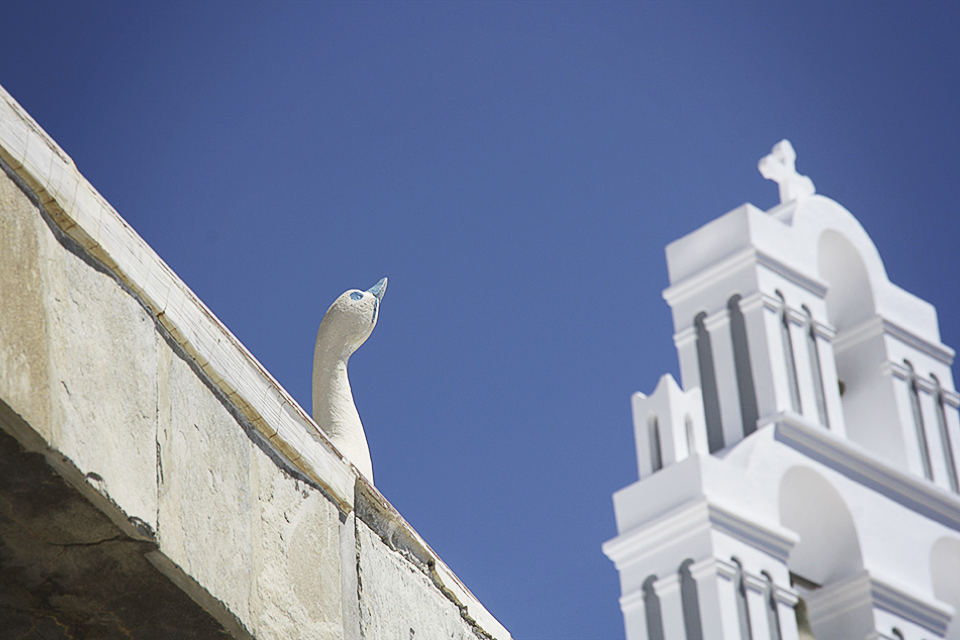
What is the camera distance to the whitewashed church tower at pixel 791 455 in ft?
37.8

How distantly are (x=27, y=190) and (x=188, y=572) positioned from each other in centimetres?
50

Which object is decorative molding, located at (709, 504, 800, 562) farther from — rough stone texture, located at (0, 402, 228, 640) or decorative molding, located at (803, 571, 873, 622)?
rough stone texture, located at (0, 402, 228, 640)

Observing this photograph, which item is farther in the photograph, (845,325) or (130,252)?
(845,325)

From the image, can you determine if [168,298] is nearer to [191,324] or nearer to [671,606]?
[191,324]

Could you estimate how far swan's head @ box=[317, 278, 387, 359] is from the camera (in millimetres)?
2924

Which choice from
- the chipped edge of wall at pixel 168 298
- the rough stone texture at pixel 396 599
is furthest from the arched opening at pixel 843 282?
the chipped edge of wall at pixel 168 298

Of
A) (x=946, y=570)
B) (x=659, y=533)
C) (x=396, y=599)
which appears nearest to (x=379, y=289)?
(x=396, y=599)

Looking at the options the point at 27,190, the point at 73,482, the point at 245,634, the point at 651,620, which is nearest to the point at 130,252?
the point at 27,190

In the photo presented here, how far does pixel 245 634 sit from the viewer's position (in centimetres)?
200

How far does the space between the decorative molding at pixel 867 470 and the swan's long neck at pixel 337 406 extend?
9398 millimetres

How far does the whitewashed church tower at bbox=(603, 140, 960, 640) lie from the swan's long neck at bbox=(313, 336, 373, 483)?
8566 millimetres

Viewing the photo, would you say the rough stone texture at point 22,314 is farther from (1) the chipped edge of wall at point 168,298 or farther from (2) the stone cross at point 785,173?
(2) the stone cross at point 785,173

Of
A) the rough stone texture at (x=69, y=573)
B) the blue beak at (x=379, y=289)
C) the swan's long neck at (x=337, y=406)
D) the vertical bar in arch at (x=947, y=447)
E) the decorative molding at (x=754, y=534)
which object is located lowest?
the rough stone texture at (x=69, y=573)

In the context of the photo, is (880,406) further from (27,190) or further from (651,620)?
(27,190)
